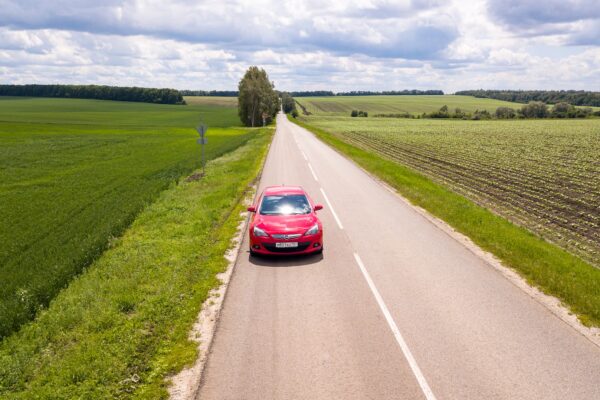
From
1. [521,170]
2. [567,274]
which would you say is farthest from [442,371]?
[521,170]

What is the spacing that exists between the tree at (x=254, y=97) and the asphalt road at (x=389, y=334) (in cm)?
7823

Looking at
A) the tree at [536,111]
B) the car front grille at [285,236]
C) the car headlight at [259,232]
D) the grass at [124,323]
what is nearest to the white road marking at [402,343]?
the car front grille at [285,236]

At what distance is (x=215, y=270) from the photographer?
10.3 metres

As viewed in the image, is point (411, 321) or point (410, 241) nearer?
point (411, 321)

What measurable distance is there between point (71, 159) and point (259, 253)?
94.8 feet

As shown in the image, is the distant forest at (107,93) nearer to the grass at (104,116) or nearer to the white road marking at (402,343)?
the grass at (104,116)

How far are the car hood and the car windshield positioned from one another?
10.1 inches

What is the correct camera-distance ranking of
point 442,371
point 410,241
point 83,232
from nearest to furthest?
point 442,371 → point 410,241 → point 83,232

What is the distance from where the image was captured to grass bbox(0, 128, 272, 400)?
6035 mm

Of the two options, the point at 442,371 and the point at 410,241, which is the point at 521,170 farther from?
the point at 442,371

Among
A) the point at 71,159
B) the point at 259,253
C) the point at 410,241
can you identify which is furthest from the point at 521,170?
the point at 71,159

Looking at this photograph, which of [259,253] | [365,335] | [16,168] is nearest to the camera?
[365,335]

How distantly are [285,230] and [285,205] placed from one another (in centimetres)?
151

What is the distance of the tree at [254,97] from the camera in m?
86.5
